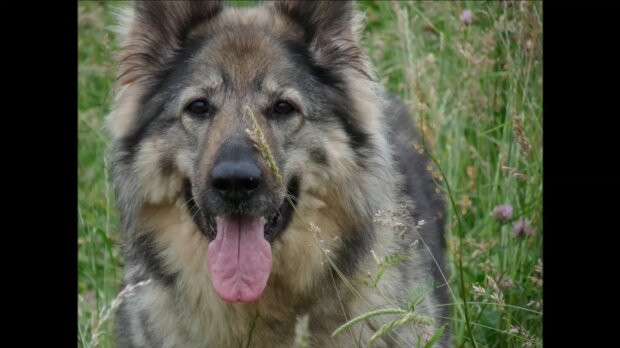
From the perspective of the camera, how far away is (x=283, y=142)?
13.1 ft

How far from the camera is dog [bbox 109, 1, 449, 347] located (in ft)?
12.7

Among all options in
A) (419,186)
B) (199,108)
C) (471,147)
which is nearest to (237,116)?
(199,108)

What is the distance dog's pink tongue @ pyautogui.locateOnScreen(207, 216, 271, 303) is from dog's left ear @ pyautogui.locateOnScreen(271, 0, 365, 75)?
932 millimetres

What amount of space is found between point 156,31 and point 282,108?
766 mm

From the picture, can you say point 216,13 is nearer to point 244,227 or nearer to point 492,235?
point 244,227

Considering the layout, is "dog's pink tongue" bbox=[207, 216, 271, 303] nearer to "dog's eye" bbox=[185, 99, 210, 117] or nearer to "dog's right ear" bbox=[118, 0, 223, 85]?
"dog's eye" bbox=[185, 99, 210, 117]

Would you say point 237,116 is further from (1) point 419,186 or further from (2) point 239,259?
(1) point 419,186

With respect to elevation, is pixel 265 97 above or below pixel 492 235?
above

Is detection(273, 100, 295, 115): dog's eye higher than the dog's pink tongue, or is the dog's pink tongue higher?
detection(273, 100, 295, 115): dog's eye

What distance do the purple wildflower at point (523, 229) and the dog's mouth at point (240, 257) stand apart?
5.92 feet

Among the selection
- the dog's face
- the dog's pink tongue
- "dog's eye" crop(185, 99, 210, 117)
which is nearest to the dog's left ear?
the dog's face
